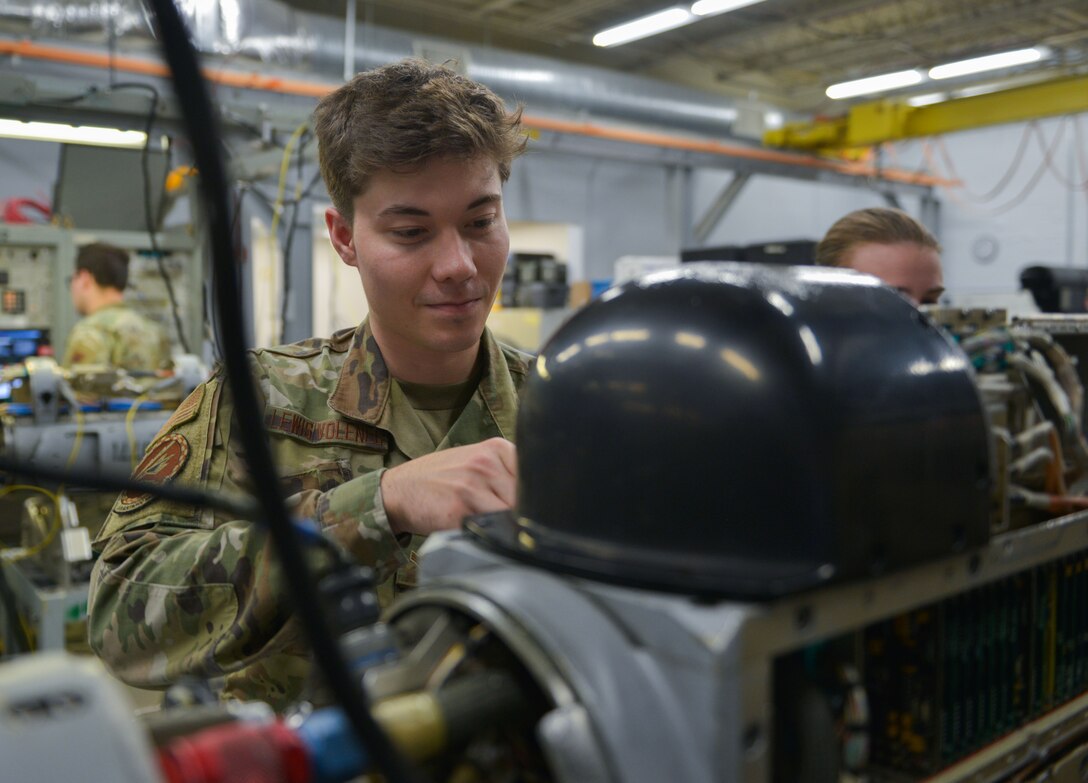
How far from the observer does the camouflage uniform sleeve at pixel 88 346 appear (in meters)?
3.27

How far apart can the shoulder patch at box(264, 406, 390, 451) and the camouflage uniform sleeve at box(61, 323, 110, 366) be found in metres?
2.54

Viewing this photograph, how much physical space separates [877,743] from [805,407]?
0.81ft

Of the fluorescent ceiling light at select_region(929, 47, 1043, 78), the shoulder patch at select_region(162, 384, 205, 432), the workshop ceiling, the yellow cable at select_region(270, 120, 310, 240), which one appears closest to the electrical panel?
the yellow cable at select_region(270, 120, 310, 240)

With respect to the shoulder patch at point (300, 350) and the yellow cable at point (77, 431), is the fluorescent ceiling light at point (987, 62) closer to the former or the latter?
the yellow cable at point (77, 431)

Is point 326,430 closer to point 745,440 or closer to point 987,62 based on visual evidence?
point 745,440

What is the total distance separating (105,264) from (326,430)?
2751 millimetres

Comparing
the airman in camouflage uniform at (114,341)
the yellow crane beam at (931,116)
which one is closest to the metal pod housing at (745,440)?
the airman in camouflage uniform at (114,341)

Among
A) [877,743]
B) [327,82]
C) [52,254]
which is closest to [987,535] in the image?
[877,743]

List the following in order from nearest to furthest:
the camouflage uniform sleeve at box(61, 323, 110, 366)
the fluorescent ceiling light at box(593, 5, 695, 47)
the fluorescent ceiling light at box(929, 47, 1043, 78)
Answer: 1. the camouflage uniform sleeve at box(61, 323, 110, 366)
2. the fluorescent ceiling light at box(593, 5, 695, 47)
3. the fluorescent ceiling light at box(929, 47, 1043, 78)

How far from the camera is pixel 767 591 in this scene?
39cm

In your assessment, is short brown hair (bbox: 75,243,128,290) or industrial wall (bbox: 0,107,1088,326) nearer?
short brown hair (bbox: 75,243,128,290)

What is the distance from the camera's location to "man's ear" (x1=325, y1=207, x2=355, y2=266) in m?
1.12

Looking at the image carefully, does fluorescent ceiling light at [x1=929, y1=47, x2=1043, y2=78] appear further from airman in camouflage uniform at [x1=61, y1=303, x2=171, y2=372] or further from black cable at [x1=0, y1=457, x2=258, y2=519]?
black cable at [x1=0, y1=457, x2=258, y2=519]

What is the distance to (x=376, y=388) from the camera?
1.10 meters
